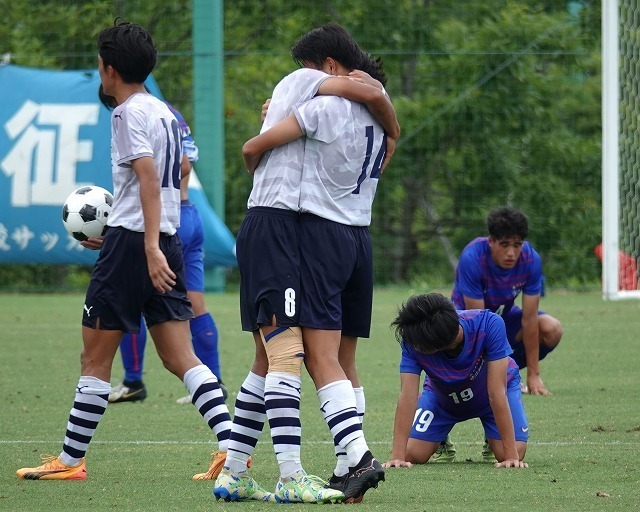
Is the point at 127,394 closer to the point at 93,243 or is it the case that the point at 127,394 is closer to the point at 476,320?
the point at 93,243

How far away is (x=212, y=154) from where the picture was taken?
58.1ft

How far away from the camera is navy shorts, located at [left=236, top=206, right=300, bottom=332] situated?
15.4 ft

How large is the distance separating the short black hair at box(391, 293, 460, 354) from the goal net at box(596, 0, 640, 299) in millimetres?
10145

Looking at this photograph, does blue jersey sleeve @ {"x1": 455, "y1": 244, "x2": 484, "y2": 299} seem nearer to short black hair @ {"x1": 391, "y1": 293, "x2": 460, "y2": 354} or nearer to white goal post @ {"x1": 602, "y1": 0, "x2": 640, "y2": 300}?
short black hair @ {"x1": 391, "y1": 293, "x2": 460, "y2": 354}

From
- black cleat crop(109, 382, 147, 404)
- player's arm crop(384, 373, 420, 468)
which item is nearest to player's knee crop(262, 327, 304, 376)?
player's arm crop(384, 373, 420, 468)

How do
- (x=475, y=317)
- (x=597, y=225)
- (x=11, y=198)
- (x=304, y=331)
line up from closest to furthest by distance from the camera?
(x=304, y=331) < (x=475, y=317) < (x=11, y=198) < (x=597, y=225)

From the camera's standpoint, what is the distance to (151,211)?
5059mm

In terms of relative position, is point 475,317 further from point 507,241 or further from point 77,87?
point 77,87

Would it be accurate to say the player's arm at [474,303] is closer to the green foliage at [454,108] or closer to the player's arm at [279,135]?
the player's arm at [279,135]

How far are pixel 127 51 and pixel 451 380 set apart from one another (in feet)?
6.65

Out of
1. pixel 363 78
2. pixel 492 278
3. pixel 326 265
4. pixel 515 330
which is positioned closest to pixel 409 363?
pixel 326 265

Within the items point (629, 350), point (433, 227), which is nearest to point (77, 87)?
point (433, 227)

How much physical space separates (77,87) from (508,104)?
21.0ft

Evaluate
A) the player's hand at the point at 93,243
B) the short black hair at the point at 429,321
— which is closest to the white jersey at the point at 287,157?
the short black hair at the point at 429,321
